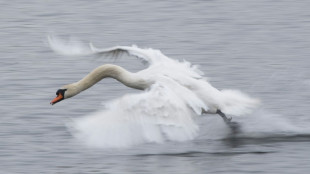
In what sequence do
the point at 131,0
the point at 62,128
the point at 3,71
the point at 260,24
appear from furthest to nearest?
1. the point at 131,0
2. the point at 260,24
3. the point at 3,71
4. the point at 62,128

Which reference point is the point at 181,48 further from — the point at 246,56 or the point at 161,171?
the point at 161,171

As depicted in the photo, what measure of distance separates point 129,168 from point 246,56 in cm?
674

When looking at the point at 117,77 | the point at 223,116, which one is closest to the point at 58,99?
the point at 117,77

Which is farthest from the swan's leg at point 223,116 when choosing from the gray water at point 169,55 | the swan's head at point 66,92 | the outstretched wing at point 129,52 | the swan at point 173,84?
the swan's head at point 66,92

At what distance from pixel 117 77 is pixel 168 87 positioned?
82 centimetres

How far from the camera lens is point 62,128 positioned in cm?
1333

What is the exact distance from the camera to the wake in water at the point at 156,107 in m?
10.7

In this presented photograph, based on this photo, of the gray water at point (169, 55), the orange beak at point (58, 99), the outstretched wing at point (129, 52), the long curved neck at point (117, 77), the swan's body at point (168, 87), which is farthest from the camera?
the outstretched wing at point (129, 52)

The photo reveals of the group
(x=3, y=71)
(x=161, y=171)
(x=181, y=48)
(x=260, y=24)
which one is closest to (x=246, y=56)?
(x=181, y=48)

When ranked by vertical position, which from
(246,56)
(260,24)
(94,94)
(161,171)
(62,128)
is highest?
(260,24)

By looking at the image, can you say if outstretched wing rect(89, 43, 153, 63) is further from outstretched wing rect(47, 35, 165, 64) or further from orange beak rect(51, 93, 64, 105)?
orange beak rect(51, 93, 64, 105)

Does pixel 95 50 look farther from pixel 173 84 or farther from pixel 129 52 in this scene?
pixel 173 84

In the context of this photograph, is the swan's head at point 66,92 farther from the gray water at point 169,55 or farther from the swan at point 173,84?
the gray water at point 169,55

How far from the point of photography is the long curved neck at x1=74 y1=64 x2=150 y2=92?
11672 millimetres
